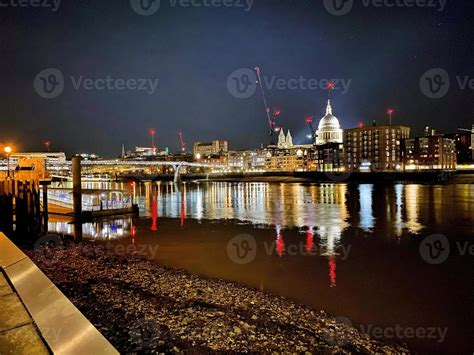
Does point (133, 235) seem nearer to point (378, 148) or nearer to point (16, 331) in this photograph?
point (16, 331)

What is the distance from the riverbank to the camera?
744 centimetres

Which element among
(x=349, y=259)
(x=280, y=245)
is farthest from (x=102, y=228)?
(x=349, y=259)

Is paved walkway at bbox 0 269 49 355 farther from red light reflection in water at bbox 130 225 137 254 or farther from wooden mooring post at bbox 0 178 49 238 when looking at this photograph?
wooden mooring post at bbox 0 178 49 238

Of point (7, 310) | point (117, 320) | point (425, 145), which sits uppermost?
point (425, 145)

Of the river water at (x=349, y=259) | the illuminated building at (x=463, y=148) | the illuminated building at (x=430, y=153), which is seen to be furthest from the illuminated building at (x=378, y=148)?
the river water at (x=349, y=259)

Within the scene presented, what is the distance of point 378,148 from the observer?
173750 millimetres

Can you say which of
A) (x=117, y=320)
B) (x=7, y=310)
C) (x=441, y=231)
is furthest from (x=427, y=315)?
(x=441, y=231)

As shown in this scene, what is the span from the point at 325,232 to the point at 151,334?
15627mm

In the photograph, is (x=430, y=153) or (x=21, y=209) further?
(x=430, y=153)

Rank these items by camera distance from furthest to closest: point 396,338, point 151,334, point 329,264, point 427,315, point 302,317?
point 329,264
point 427,315
point 302,317
point 396,338
point 151,334

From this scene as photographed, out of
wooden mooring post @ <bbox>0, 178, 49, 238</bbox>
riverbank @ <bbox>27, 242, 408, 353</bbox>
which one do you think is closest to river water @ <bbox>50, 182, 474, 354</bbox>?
riverbank @ <bbox>27, 242, 408, 353</bbox>

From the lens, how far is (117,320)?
8.38m

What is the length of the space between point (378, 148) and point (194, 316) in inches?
7094

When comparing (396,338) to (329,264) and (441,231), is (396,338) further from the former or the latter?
(441,231)
